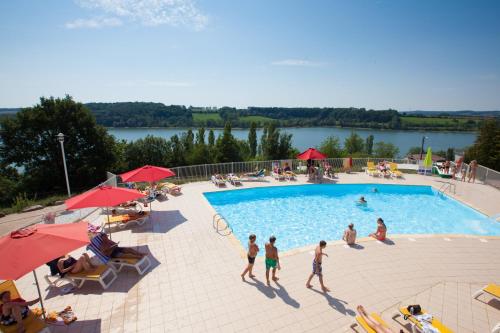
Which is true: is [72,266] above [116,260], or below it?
above

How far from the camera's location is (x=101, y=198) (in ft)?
25.6

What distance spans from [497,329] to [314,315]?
321 centimetres

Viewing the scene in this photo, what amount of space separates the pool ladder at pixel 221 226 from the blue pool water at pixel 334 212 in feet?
2.96

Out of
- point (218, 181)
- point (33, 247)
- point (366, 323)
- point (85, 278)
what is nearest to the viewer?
point (33, 247)

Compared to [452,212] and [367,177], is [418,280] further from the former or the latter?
[367,177]

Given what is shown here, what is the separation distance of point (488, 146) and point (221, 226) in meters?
34.2

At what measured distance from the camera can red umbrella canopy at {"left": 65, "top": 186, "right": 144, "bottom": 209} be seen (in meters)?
7.61

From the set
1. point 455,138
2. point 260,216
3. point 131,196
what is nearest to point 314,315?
point 131,196

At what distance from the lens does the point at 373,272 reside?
7.08 m

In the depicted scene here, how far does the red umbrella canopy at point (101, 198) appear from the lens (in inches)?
300

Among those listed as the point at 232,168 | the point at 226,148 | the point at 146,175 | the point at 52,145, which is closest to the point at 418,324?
the point at 146,175

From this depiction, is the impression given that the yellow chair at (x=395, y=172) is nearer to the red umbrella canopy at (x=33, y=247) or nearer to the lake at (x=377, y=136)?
the red umbrella canopy at (x=33, y=247)

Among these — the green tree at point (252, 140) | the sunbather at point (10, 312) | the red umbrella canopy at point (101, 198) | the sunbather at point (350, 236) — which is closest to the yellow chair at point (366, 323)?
the sunbather at point (350, 236)

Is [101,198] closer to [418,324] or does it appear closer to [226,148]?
[418,324]
